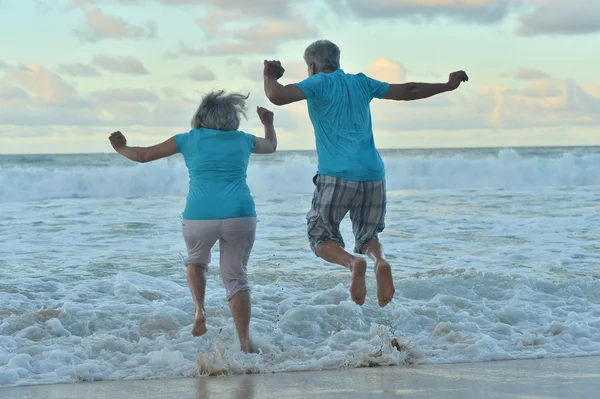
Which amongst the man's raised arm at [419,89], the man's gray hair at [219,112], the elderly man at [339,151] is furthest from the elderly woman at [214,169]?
the man's raised arm at [419,89]

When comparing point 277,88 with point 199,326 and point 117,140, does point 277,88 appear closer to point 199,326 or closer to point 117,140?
point 117,140

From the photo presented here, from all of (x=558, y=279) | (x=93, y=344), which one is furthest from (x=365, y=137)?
(x=558, y=279)

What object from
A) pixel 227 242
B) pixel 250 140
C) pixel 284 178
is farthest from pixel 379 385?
pixel 284 178

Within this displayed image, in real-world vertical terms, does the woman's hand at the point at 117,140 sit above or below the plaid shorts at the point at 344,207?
above

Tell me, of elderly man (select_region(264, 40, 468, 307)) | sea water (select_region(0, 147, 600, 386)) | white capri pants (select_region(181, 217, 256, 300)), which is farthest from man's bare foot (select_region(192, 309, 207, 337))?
elderly man (select_region(264, 40, 468, 307))

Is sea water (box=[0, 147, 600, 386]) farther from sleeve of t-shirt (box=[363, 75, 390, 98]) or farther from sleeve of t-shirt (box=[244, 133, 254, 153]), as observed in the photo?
sleeve of t-shirt (box=[363, 75, 390, 98])

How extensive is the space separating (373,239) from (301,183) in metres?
21.4

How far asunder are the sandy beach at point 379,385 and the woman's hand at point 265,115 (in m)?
1.67

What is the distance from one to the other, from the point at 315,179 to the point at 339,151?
0.85ft

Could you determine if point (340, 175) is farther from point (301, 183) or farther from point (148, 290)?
point (301, 183)

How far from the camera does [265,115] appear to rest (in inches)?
224

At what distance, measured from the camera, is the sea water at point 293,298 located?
19.0 ft

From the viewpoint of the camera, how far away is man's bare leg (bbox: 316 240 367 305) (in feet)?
17.0

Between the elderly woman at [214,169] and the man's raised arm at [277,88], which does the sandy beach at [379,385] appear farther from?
the man's raised arm at [277,88]
